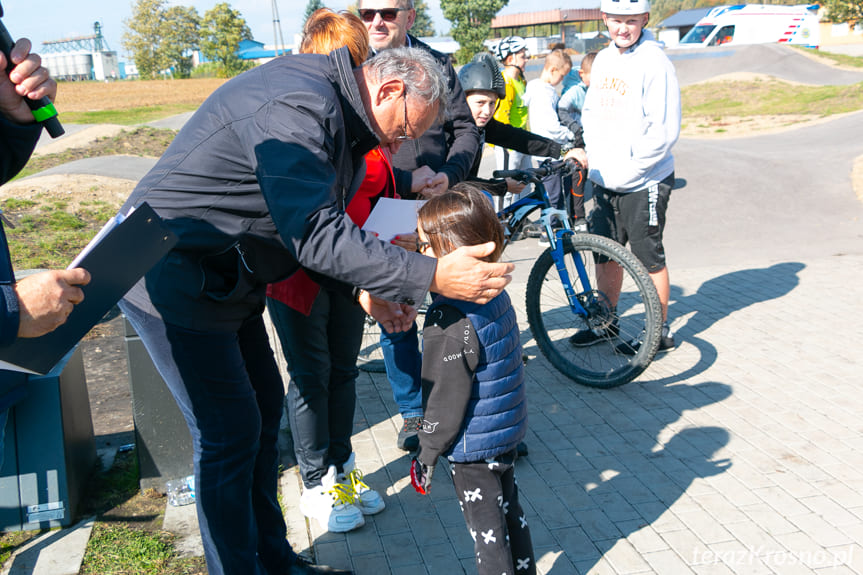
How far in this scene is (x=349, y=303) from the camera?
9.80 feet

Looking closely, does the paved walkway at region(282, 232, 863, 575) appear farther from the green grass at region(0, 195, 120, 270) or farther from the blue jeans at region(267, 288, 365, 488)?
the green grass at region(0, 195, 120, 270)

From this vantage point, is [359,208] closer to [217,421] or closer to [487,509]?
[217,421]

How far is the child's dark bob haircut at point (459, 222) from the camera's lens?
7.59ft

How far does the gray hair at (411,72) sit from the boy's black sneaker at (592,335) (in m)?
2.75

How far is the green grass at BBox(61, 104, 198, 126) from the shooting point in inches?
1028

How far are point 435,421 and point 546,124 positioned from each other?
6824 millimetres

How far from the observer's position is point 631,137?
4.61 meters

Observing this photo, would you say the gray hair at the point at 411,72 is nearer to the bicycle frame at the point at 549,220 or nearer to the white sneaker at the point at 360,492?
the white sneaker at the point at 360,492

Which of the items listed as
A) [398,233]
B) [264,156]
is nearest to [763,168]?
[398,233]

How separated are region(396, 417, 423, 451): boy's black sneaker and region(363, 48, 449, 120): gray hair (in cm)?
198

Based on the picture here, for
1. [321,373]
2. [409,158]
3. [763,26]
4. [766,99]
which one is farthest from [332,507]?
[763,26]

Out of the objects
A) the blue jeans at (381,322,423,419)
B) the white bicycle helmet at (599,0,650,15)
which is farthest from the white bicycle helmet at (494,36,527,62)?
the blue jeans at (381,322,423,419)

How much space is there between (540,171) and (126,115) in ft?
94.6

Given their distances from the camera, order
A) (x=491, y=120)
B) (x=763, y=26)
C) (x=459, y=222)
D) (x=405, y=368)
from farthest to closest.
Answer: (x=763, y=26) → (x=491, y=120) → (x=405, y=368) → (x=459, y=222)
